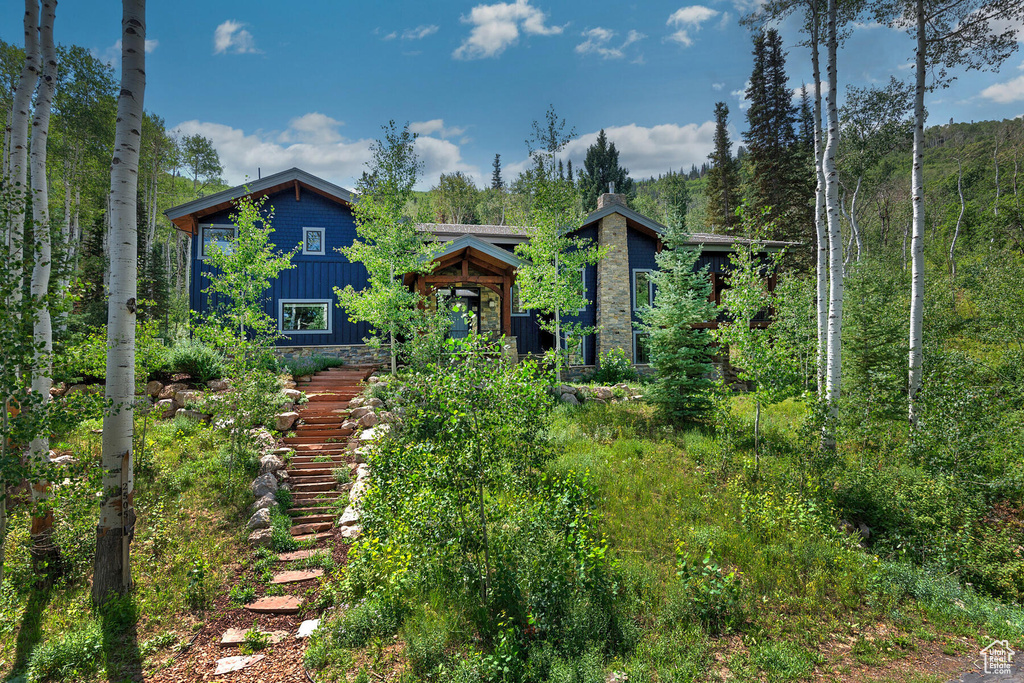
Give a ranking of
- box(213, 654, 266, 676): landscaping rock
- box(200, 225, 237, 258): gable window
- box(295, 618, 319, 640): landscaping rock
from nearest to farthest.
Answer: box(213, 654, 266, 676): landscaping rock, box(295, 618, 319, 640): landscaping rock, box(200, 225, 237, 258): gable window

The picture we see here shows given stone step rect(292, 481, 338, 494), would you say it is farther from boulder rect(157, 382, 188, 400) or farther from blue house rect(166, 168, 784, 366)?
blue house rect(166, 168, 784, 366)

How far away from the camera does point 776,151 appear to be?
2709 centimetres

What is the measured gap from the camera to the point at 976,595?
19.8 ft

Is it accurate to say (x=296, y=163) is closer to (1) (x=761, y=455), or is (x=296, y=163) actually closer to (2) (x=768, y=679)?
(1) (x=761, y=455)

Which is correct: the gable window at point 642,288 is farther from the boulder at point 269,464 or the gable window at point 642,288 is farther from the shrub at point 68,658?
the shrub at point 68,658

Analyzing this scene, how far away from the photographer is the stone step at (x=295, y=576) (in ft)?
19.6

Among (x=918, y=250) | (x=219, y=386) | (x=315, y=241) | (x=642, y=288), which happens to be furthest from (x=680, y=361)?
(x=315, y=241)

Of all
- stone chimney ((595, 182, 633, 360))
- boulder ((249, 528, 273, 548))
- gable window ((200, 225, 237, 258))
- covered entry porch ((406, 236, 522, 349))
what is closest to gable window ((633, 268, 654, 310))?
stone chimney ((595, 182, 633, 360))

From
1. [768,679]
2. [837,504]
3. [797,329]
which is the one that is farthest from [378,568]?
[797,329]

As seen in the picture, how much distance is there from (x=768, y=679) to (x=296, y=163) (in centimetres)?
1826

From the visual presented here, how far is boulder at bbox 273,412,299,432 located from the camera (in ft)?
33.5

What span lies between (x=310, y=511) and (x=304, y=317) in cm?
1037

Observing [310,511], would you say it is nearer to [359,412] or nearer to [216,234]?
[359,412]

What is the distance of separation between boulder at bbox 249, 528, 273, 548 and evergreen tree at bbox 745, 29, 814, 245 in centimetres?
2752
